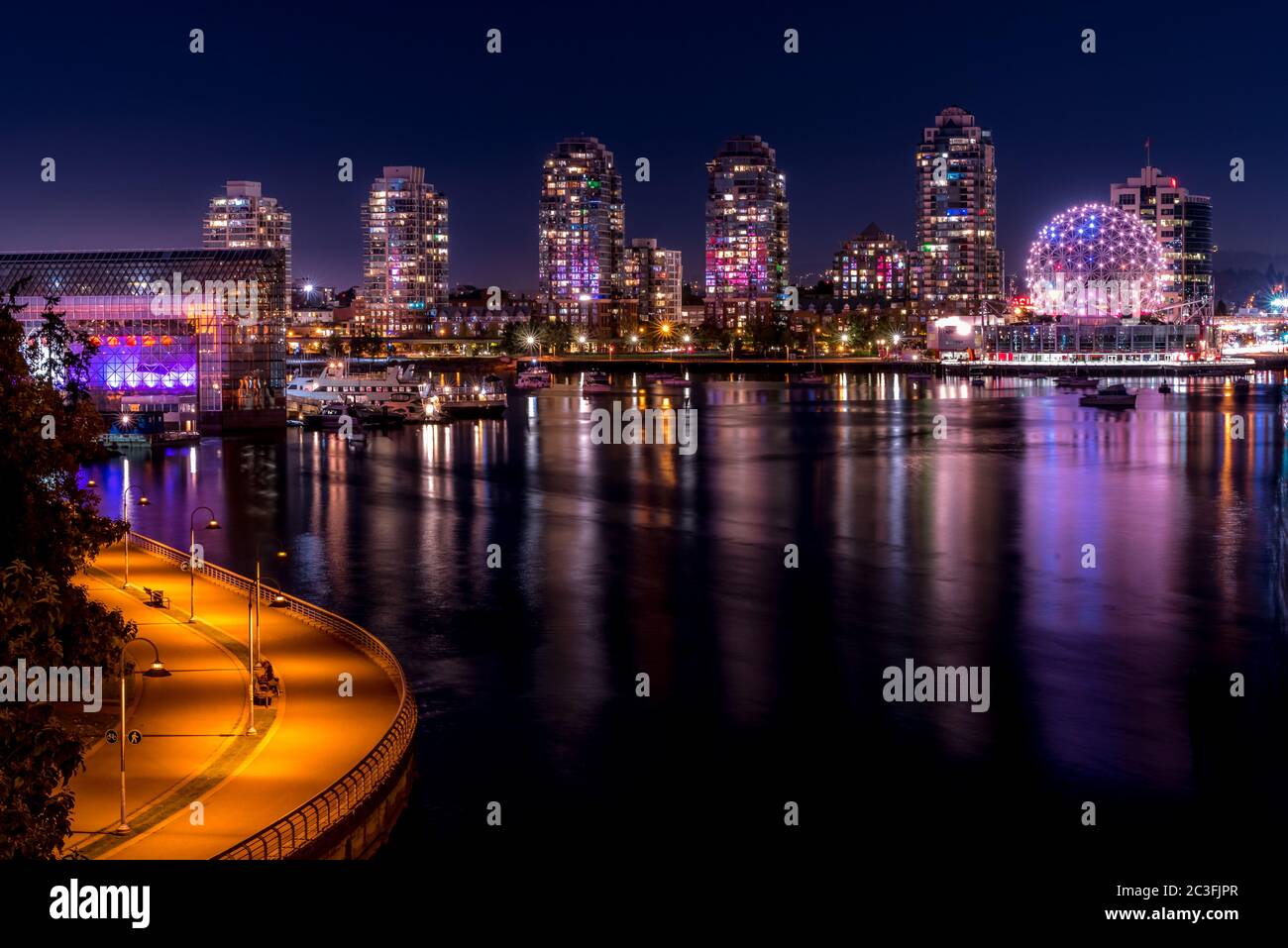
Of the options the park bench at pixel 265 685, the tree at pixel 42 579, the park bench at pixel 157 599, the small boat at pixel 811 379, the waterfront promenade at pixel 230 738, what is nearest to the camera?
the tree at pixel 42 579

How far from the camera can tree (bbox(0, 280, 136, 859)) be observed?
9000mm

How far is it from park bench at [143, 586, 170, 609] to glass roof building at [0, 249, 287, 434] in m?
44.9

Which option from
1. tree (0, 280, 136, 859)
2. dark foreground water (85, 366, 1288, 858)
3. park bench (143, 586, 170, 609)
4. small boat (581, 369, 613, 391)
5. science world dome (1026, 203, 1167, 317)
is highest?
science world dome (1026, 203, 1167, 317)

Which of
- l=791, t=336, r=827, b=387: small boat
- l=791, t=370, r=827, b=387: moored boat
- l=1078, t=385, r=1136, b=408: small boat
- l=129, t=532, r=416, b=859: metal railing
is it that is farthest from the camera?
l=791, t=336, r=827, b=387: small boat

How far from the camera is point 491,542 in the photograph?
33906 millimetres

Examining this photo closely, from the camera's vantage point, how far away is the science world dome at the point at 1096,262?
384ft

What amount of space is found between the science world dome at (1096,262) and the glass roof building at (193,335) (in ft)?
245

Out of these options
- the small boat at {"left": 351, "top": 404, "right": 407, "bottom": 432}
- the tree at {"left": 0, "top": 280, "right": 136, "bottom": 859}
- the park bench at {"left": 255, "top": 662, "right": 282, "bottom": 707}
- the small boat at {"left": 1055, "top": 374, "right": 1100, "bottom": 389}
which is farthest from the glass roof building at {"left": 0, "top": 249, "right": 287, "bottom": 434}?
the small boat at {"left": 1055, "top": 374, "right": 1100, "bottom": 389}

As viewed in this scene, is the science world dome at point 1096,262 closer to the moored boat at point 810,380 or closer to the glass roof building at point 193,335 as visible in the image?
the moored boat at point 810,380

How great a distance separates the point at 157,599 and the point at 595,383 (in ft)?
301

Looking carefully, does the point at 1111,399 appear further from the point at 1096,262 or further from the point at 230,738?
the point at 230,738

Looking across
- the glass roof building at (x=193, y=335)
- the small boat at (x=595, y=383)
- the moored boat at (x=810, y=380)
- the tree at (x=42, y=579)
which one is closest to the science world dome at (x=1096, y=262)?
the moored boat at (x=810, y=380)

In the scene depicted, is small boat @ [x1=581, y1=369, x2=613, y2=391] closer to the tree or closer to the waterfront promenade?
the waterfront promenade

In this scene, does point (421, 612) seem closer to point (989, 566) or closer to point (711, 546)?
point (711, 546)
